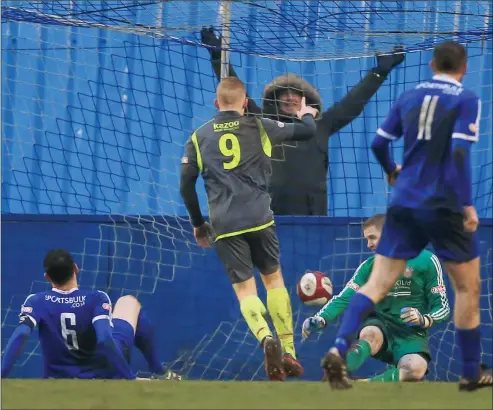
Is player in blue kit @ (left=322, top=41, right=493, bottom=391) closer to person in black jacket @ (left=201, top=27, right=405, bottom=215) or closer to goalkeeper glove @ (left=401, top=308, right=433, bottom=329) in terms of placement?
goalkeeper glove @ (left=401, top=308, right=433, bottom=329)

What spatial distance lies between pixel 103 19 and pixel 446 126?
15.7 feet

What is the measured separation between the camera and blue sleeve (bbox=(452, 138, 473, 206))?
6.68 meters

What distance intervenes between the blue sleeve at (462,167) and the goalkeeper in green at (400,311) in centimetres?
254

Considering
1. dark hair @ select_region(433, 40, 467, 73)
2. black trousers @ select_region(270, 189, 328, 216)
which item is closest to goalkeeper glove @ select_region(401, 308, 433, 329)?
black trousers @ select_region(270, 189, 328, 216)

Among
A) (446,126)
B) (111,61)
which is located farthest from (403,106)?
(111,61)

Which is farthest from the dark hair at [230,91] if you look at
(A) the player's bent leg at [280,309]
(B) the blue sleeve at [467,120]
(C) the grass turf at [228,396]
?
(B) the blue sleeve at [467,120]

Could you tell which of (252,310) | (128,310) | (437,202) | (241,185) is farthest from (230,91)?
(437,202)

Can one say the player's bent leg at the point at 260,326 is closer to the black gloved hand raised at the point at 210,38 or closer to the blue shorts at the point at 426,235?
the blue shorts at the point at 426,235

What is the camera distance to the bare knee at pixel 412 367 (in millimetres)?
9336

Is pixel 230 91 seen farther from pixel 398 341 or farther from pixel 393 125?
pixel 398 341

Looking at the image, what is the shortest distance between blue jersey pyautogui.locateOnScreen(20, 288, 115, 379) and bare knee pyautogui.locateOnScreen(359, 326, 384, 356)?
1.69 m

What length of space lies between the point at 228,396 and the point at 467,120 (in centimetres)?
173

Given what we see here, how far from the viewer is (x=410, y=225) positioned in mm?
6930

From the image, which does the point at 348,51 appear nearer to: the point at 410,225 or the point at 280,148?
the point at 280,148
